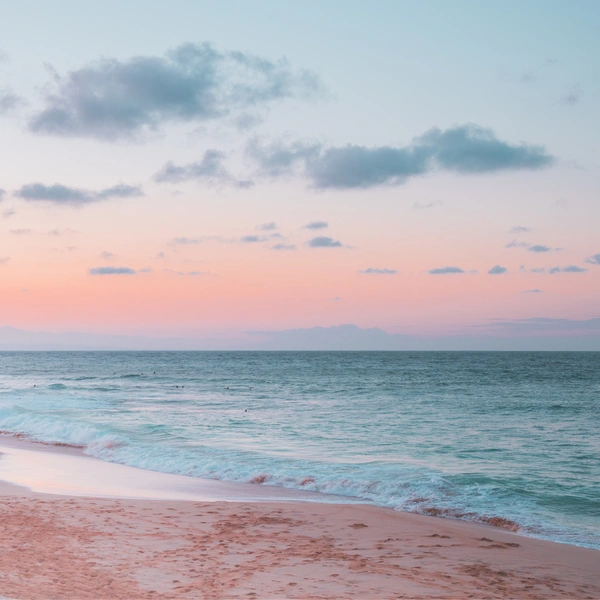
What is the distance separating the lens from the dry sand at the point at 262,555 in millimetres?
8336

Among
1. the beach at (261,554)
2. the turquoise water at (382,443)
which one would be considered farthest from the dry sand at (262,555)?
the turquoise water at (382,443)

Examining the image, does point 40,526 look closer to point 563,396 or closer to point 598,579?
point 598,579

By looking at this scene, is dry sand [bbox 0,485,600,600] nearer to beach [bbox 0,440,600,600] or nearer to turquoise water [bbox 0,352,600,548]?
beach [bbox 0,440,600,600]

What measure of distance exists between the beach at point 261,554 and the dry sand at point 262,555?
2 centimetres

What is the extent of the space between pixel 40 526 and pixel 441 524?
330 inches

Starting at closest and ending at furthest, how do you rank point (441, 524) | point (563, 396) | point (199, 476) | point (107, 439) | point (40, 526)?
point (40, 526), point (441, 524), point (199, 476), point (107, 439), point (563, 396)

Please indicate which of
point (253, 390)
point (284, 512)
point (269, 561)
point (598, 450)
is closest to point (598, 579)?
point (269, 561)

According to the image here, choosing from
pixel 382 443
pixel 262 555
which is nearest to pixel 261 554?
pixel 262 555

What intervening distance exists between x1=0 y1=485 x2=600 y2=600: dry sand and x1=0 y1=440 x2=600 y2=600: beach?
0.07 feet

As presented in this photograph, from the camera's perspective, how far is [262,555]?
1005cm

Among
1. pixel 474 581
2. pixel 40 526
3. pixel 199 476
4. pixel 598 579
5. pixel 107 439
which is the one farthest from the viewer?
pixel 107 439

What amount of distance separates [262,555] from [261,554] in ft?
0.22

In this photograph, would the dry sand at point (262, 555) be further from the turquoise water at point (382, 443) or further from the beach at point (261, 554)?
the turquoise water at point (382, 443)

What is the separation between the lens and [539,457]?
807 inches
